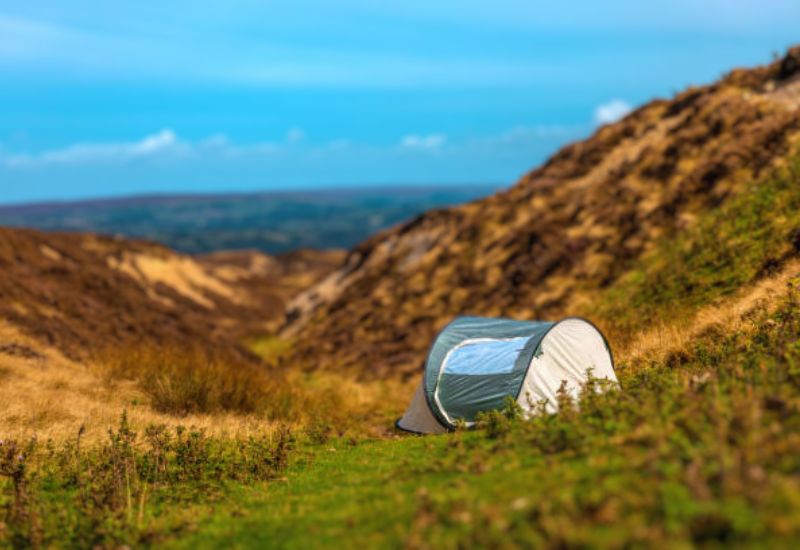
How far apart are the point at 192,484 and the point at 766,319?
11.5m

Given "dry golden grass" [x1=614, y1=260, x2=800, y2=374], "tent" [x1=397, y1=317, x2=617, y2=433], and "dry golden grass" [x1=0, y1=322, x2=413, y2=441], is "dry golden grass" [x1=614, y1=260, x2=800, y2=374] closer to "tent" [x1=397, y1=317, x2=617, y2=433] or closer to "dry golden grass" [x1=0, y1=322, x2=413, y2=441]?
"tent" [x1=397, y1=317, x2=617, y2=433]

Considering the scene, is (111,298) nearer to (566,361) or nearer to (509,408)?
(566,361)

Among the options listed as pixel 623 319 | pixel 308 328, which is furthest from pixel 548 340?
pixel 308 328

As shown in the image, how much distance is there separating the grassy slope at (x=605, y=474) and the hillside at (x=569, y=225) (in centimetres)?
1503

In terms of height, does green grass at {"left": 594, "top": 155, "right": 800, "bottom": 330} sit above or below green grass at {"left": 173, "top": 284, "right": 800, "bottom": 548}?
above

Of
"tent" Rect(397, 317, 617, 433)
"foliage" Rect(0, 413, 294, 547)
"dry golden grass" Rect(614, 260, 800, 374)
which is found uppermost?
"dry golden grass" Rect(614, 260, 800, 374)

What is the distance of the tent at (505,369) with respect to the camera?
14.4 meters

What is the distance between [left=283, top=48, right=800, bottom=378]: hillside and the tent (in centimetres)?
1150

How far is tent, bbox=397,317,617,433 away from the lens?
14359 millimetres

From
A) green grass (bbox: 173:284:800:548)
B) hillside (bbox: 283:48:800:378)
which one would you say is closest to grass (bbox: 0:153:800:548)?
green grass (bbox: 173:284:800:548)

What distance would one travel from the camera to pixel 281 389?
20.0 m

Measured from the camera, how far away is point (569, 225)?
34.4 m

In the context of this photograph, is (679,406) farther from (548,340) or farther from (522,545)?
(548,340)

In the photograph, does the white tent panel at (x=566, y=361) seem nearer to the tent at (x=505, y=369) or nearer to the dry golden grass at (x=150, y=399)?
the tent at (x=505, y=369)
